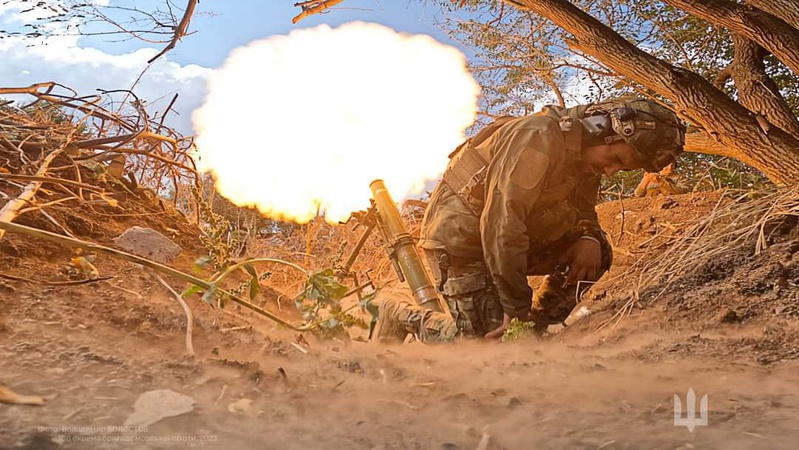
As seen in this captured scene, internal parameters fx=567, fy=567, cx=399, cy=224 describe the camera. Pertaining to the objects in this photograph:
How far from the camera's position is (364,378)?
1614 mm

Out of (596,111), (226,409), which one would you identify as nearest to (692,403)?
(226,409)

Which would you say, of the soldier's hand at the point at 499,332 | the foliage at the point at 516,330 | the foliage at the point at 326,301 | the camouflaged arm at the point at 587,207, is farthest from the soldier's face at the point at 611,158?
the foliage at the point at 326,301

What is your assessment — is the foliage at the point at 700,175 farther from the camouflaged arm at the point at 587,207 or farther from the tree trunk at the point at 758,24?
the camouflaged arm at the point at 587,207

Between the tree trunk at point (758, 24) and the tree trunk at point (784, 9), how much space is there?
0.04 m

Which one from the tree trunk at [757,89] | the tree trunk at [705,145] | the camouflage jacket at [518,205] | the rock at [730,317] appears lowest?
the rock at [730,317]

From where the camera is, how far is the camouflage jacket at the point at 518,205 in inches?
111

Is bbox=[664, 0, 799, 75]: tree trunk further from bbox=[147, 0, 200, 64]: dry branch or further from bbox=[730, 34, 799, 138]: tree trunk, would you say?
bbox=[147, 0, 200, 64]: dry branch

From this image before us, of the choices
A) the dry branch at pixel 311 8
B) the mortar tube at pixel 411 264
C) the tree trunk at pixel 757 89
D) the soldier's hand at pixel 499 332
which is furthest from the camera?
the dry branch at pixel 311 8

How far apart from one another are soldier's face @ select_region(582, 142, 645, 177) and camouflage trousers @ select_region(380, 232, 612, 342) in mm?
495

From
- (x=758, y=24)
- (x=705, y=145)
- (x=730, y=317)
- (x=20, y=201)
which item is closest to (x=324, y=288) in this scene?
(x=20, y=201)

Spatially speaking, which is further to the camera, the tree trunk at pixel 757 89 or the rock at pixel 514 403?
the tree trunk at pixel 757 89

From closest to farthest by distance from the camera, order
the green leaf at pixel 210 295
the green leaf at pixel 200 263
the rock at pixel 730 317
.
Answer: the green leaf at pixel 210 295
the green leaf at pixel 200 263
the rock at pixel 730 317

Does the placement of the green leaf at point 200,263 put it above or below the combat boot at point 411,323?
above

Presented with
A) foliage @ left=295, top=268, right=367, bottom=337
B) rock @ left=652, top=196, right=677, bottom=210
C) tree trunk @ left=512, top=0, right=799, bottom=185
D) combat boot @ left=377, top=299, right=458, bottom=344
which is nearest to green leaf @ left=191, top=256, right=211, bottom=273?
foliage @ left=295, top=268, right=367, bottom=337
